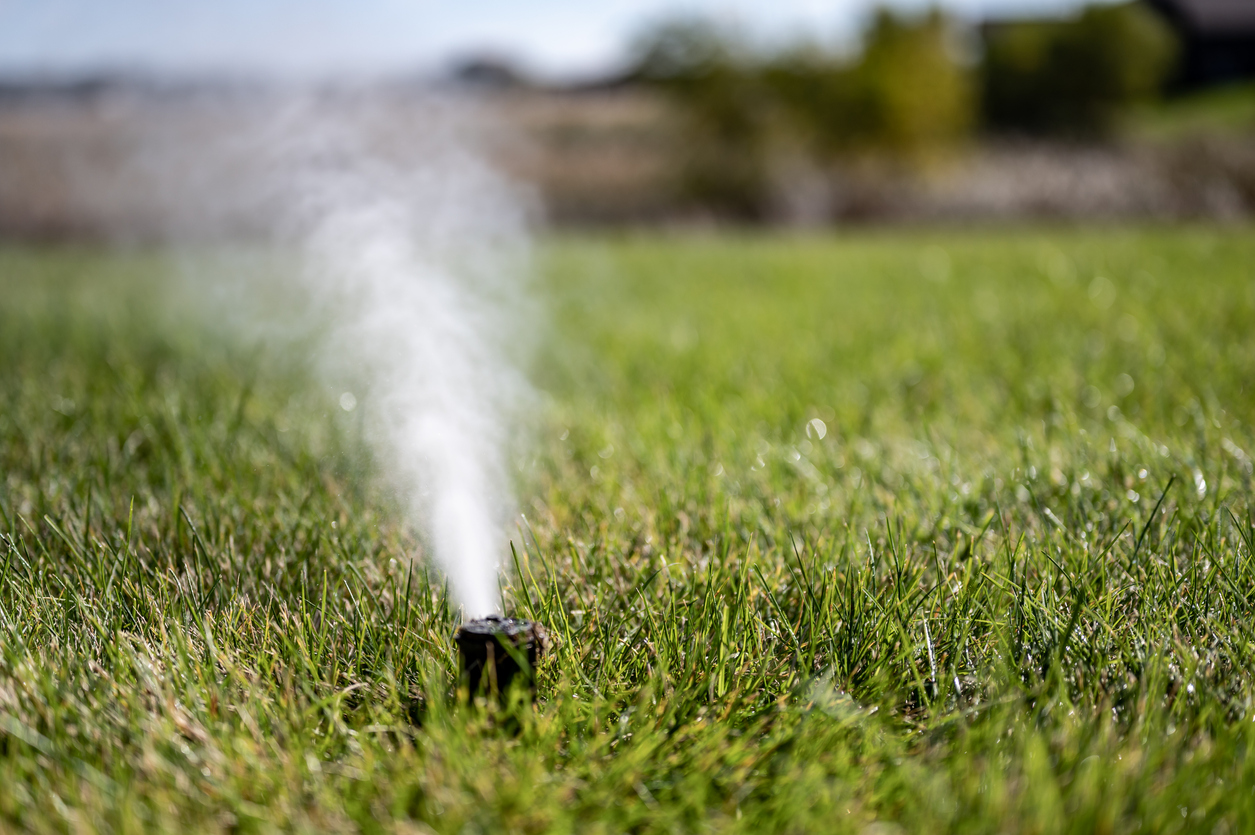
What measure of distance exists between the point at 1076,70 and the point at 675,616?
32416mm

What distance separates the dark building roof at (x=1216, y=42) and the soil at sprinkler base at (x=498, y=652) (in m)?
41.1

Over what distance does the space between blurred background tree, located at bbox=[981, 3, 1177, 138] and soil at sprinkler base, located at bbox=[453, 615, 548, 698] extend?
31.7 m

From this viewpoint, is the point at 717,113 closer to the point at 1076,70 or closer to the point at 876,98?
the point at 876,98

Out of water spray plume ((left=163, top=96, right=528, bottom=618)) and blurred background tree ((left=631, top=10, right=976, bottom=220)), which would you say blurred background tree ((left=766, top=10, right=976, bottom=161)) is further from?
water spray plume ((left=163, top=96, right=528, bottom=618))

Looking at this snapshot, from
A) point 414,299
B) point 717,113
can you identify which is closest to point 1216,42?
point 717,113

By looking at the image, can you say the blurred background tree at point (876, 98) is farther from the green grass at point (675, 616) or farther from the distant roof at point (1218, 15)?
the distant roof at point (1218, 15)

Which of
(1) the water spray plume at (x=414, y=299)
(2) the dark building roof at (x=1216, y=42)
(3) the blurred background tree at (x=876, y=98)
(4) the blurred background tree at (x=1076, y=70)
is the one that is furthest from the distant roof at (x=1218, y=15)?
(1) the water spray plume at (x=414, y=299)

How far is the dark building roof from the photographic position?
1357 inches

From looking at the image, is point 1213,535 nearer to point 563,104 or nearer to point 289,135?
point 289,135

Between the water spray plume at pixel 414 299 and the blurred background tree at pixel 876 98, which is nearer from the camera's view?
the water spray plume at pixel 414 299

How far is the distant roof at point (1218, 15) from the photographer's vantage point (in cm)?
3434

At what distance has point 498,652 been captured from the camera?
105 centimetres

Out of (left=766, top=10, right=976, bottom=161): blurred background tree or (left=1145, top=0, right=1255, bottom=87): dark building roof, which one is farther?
(left=1145, top=0, right=1255, bottom=87): dark building roof

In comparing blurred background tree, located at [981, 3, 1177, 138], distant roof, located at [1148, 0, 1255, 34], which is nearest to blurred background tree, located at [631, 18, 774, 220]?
blurred background tree, located at [981, 3, 1177, 138]
